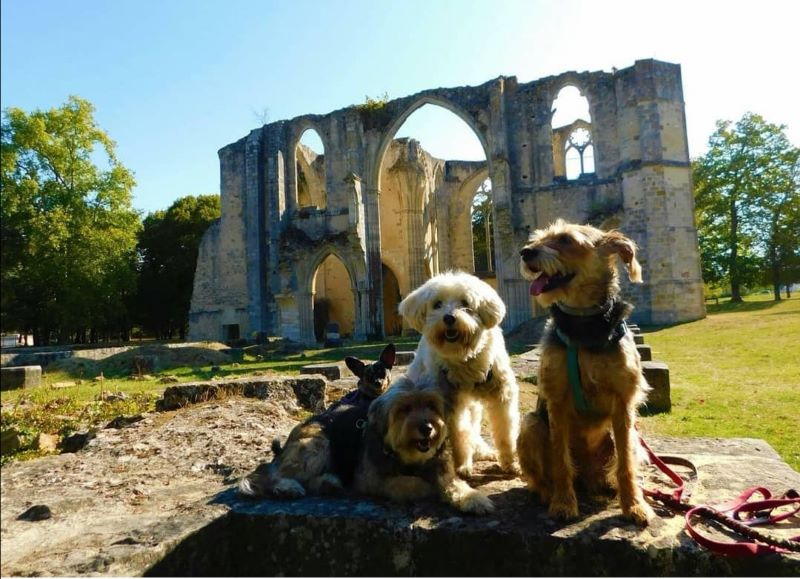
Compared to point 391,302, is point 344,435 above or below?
below

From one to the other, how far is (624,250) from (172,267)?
36.9 m

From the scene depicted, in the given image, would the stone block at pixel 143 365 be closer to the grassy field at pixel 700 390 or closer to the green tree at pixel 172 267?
the grassy field at pixel 700 390

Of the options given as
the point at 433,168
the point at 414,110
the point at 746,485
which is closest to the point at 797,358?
the point at 746,485

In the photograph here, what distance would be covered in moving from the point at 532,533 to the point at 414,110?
81.2ft

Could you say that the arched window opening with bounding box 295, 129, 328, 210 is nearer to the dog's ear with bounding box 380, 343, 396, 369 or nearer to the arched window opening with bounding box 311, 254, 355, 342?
the arched window opening with bounding box 311, 254, 355, 342

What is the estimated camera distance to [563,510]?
2.30 meters

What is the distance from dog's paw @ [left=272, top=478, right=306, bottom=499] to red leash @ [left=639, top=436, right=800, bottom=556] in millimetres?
1680

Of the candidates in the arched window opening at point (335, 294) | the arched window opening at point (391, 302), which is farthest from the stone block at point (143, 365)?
the arched window opening at point (335, 294)

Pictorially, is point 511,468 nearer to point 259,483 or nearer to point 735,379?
point 259,483

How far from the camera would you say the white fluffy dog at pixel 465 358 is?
115 inches

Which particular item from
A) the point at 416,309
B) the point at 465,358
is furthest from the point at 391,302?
the point at 465,358

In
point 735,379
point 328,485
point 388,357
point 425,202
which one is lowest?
point 735,379

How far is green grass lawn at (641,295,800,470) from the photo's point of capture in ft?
19.7

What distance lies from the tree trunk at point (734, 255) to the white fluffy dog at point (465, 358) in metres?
31.6
